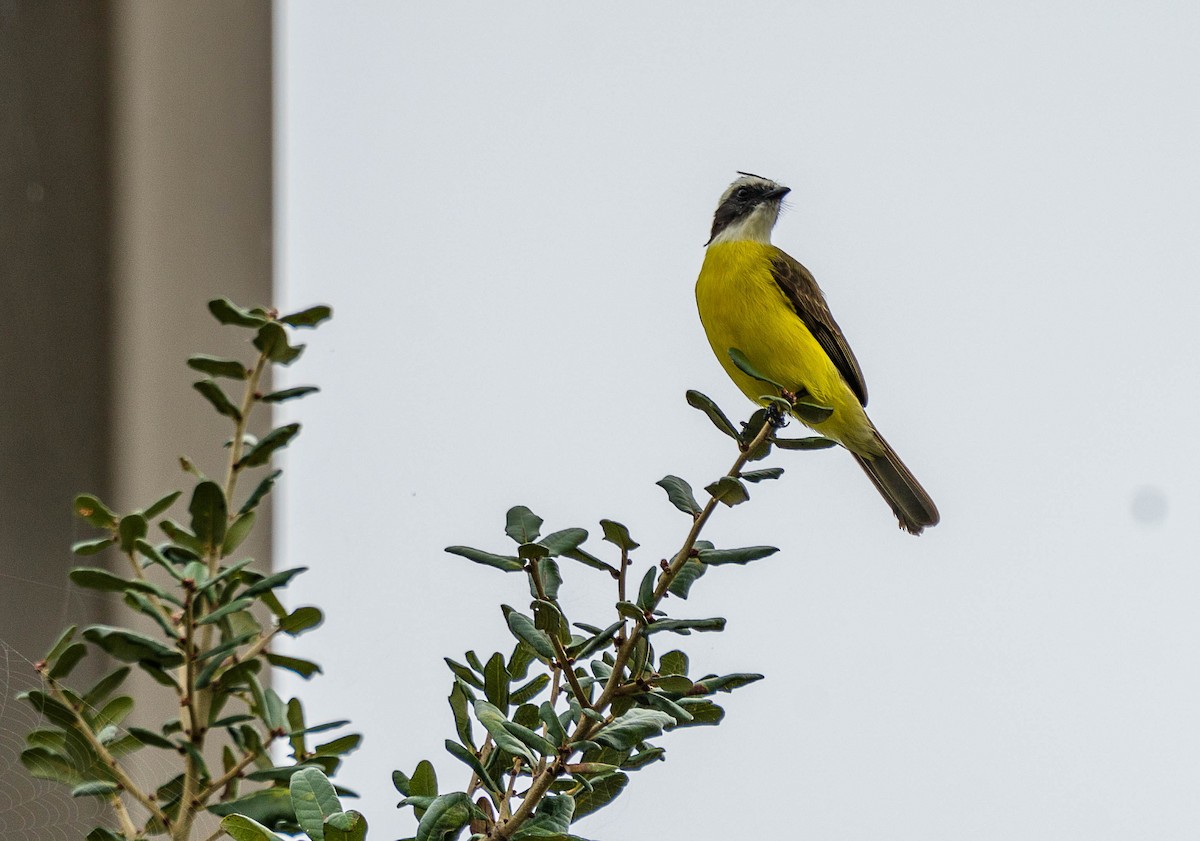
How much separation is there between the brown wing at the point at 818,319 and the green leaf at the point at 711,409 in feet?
1.84

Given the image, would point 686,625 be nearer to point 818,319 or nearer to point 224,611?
point 224,611

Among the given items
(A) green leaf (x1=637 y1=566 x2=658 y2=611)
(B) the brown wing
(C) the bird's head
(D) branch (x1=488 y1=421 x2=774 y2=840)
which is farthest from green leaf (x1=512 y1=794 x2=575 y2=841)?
(C) the bird's head

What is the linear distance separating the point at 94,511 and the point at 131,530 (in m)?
0.06

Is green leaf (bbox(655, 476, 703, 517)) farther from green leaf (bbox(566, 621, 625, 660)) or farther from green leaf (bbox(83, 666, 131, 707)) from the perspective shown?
green leaf (bbox(83, 666, 131, 707))

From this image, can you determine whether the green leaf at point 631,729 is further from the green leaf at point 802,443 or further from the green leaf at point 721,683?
the green leaf at point 802,443

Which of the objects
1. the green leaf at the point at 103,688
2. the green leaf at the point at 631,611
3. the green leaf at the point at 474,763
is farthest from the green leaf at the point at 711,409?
the green leaf at the point at 103,688

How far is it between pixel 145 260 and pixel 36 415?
0.26 meters

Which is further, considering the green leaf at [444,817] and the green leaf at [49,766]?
the green leaf at [49,766]

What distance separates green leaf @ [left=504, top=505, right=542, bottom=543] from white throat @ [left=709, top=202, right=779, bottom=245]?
0.77m

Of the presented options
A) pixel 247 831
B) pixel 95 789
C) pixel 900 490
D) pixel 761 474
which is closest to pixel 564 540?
pixel 761 474

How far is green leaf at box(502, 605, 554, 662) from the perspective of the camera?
0.61 m

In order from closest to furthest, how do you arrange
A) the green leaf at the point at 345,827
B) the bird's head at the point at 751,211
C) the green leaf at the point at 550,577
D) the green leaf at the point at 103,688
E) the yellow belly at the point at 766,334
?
the green leaf at the point at 345,827 → the green leaf at the point at 550,577 → the green leaf at the point at 103,688 → the yellow belly at the point at 766,334 → the bird's head at the point at 751,211

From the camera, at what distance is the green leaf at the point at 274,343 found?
0.79 meters

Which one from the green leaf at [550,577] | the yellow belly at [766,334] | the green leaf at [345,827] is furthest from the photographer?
the yellow belly at [766,334]
